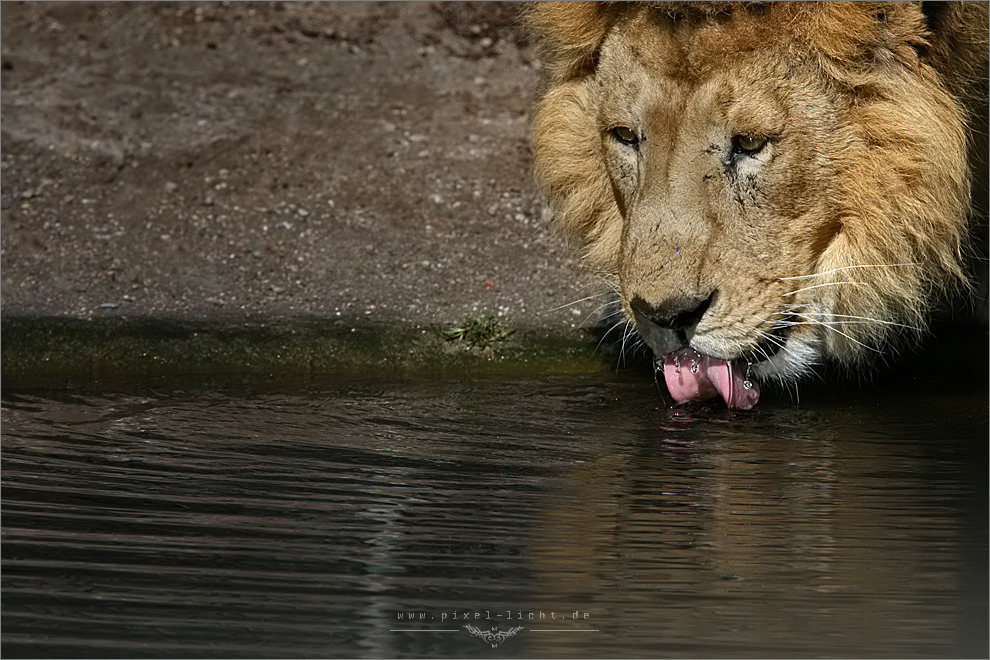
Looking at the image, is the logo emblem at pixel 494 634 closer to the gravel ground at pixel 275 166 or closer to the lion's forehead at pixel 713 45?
the lion's forehead at pixel 713 45

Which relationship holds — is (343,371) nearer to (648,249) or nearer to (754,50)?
(648,249)

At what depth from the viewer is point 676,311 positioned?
4.44 metres

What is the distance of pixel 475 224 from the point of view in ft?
23.1

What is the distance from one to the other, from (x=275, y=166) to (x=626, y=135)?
3162 mm

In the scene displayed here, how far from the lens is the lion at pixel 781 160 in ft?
14.4

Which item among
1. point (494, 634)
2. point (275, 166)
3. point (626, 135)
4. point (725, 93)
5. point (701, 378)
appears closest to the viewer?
point (494, 634)

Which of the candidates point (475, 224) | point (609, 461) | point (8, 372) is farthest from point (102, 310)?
point (609, 461)

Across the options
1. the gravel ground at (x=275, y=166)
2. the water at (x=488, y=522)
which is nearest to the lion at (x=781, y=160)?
the water at (x=488, y=522)

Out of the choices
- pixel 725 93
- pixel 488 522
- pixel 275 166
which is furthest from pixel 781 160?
pixel 275 166

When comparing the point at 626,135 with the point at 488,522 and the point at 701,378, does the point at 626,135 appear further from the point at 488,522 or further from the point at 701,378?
the point at 488,522

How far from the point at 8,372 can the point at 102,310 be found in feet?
1.80

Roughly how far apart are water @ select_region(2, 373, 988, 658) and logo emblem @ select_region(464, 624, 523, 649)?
0.03 metres

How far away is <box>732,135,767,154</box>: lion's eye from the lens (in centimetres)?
441

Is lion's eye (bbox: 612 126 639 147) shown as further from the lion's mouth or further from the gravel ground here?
the gravel ground
